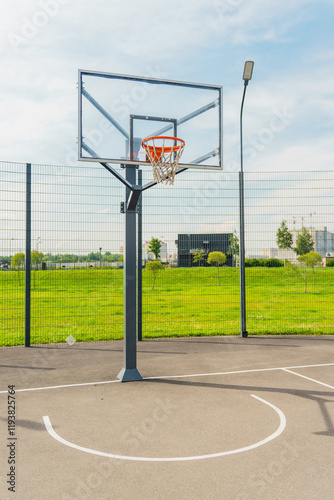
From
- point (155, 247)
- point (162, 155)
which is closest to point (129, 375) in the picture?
point (162, 155)

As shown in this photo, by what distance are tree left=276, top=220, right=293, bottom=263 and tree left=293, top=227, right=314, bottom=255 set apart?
0.23 meters

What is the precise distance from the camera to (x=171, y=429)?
4633 mm

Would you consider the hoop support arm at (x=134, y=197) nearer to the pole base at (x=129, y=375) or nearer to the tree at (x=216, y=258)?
the pole base at (x=129, y=375)

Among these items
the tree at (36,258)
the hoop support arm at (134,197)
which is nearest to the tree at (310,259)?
the hoop support arm at (134,197)

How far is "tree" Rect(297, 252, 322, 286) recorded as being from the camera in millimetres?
11578

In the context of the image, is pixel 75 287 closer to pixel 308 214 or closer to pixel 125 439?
pixel 125 439

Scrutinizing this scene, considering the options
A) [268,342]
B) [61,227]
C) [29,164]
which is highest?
[29,164]

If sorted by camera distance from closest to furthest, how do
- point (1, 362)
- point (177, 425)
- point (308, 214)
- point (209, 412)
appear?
point (177, 425) → point (209, 412) → point (1, 362) → point (308, 214)

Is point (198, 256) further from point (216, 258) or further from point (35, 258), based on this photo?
point (35, 258)

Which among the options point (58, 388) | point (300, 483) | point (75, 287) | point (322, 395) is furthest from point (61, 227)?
point (300, 483)

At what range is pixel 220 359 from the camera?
26.4 ft

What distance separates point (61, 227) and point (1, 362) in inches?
127

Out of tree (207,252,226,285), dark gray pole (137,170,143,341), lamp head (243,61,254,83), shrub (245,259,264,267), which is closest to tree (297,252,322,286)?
shrub (245,259,264,267)

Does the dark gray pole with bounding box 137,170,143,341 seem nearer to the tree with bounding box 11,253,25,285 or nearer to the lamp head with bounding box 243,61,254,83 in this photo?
the tree with bounding box 11,253,25,285
